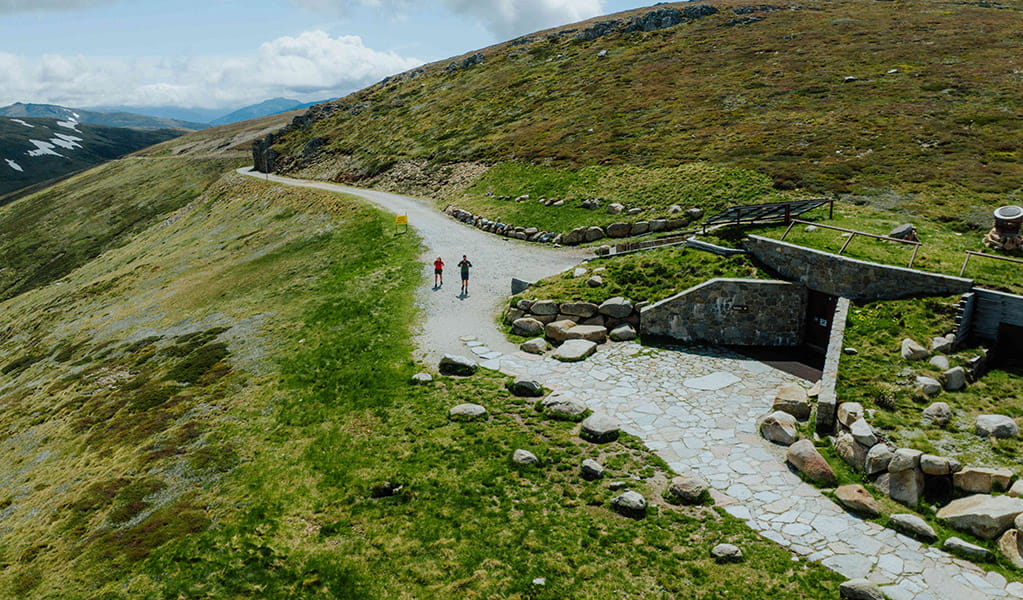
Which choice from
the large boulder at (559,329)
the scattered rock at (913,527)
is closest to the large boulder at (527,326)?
the large boulder at (559,329)

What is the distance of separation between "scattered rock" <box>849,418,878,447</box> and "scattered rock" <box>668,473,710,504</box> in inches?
197

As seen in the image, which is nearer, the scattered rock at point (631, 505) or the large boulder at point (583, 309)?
the scattered rock at point (631, 505)

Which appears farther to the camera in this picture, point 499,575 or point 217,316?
point 217,316

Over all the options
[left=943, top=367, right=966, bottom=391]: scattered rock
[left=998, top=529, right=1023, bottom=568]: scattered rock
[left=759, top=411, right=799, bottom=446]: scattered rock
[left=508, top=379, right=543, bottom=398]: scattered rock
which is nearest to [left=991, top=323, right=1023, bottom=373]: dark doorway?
[left=943, top=367, right=966, bottom=391]: scattered rock

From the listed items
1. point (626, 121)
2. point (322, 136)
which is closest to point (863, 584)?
point (626, 121)

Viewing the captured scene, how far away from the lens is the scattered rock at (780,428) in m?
18.4

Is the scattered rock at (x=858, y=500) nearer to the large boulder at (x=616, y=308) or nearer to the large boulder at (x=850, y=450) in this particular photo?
the large boulder at (x=850, y=450)

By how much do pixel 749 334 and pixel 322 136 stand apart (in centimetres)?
10988

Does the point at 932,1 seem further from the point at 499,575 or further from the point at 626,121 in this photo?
the point at 499,575

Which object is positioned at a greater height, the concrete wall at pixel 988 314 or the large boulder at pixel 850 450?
the concrete wall at pixel 988 314

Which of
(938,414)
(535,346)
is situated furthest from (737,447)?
(535,346)

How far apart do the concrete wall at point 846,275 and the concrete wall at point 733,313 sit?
3.58 ft

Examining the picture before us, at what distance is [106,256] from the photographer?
89250 mm

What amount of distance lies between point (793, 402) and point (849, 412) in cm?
212
